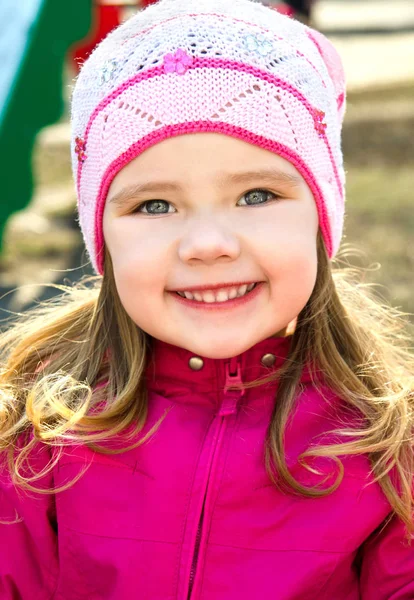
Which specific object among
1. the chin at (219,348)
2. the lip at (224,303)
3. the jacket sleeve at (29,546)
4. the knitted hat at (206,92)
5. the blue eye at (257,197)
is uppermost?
the knitted hat at (206,92)

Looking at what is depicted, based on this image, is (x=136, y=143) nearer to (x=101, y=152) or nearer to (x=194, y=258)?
(x=101, y=152)

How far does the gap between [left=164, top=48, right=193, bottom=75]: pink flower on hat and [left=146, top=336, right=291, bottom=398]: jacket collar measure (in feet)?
1.90

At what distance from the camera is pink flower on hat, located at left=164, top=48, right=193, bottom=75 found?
5.79 ft

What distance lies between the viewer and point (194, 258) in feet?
5.72

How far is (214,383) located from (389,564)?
50 cm

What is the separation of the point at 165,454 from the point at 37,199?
Result: 4546 millimetres

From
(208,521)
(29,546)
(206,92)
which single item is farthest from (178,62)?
(29,546)

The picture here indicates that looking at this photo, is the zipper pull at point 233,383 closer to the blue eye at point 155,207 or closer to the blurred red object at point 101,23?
the blue eye at point 155,207

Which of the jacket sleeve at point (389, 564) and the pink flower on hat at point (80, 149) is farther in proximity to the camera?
the pink flower on hat at point (80, 149)

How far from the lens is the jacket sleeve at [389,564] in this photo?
1755 millimetres

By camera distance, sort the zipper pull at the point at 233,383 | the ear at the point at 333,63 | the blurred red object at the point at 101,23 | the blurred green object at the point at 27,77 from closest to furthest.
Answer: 1. the zipper pull at the point at 233,383
2. the ear at the point at 333,63
3. the blurred green object at the point at 27,77
4. the blurred red object at the point at 101,23

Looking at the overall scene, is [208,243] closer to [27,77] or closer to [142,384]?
[142,384]

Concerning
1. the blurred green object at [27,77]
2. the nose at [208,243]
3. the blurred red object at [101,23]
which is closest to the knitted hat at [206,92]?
the nose at [208,243]

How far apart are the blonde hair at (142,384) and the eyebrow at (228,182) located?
0.70 ft
